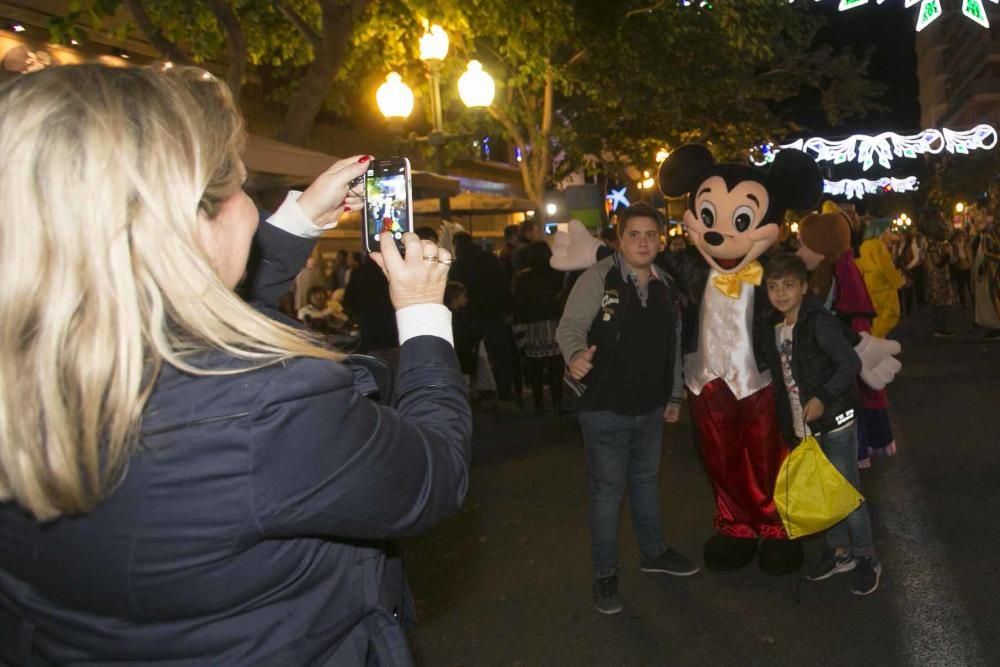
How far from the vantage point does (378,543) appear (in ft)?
6.08

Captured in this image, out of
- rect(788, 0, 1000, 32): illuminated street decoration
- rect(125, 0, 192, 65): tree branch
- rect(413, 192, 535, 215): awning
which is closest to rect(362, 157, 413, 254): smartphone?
rect(125, 0, 192, 65): tree branch

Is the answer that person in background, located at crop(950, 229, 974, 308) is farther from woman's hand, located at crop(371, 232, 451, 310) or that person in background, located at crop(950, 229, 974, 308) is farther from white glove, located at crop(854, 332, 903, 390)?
woman's hand, located at crop(371, 232, 451, 310)

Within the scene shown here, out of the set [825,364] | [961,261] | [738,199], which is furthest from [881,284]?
[961,261]

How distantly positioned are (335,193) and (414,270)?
2.02ft

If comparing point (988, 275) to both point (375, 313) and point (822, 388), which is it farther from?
point (822, 388)

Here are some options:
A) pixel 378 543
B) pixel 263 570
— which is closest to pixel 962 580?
pixel 378 543

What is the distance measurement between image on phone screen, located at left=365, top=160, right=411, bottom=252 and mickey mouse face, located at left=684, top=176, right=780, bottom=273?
3157mm

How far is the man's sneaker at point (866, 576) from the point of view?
4.79m

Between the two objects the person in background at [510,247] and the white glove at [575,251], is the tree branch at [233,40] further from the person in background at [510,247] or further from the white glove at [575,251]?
the person in background at [510,247]

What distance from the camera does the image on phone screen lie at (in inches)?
87.3

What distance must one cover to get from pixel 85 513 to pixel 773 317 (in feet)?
13.4

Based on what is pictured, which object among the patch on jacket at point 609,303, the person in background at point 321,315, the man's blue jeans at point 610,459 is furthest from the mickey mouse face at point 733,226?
the person in background at point 321,315

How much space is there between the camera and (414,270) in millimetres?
1896

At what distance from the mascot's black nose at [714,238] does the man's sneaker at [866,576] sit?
178cm
